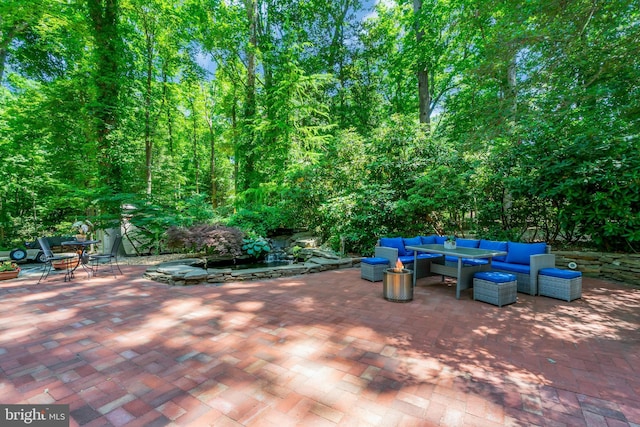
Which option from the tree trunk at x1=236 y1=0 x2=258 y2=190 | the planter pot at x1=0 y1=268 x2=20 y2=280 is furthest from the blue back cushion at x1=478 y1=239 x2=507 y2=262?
the planter pot at x1=0 y1=268 x2=20 y2=280

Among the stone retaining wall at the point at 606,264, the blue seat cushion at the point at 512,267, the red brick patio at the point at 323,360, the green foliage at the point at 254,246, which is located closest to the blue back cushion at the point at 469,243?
the blue seat cushion at the point at 512,267

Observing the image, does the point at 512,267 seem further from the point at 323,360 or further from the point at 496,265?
the point at 323,360

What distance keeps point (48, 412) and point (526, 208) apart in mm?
8350

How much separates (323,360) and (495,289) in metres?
2.94

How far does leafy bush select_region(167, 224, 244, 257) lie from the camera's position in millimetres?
6160

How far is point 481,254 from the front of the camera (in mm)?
4246

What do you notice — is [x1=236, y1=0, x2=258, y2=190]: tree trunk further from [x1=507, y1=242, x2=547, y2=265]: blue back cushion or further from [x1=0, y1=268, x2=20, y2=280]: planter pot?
[x1=507, y1=242, x2=547, y2=265]: blue back cushion

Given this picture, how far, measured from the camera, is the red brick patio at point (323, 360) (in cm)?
186

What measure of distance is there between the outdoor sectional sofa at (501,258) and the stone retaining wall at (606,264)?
157 cm

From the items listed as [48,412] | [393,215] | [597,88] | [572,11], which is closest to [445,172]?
[393,215]

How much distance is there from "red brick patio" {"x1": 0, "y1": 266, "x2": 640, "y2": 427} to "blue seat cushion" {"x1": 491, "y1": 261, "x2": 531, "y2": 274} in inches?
18.3

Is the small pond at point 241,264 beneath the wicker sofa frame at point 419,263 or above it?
beneath

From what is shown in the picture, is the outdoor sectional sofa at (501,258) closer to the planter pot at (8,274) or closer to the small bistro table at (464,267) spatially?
the small bistro table at (464,267)

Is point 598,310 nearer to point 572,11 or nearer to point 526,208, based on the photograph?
point 526,208
